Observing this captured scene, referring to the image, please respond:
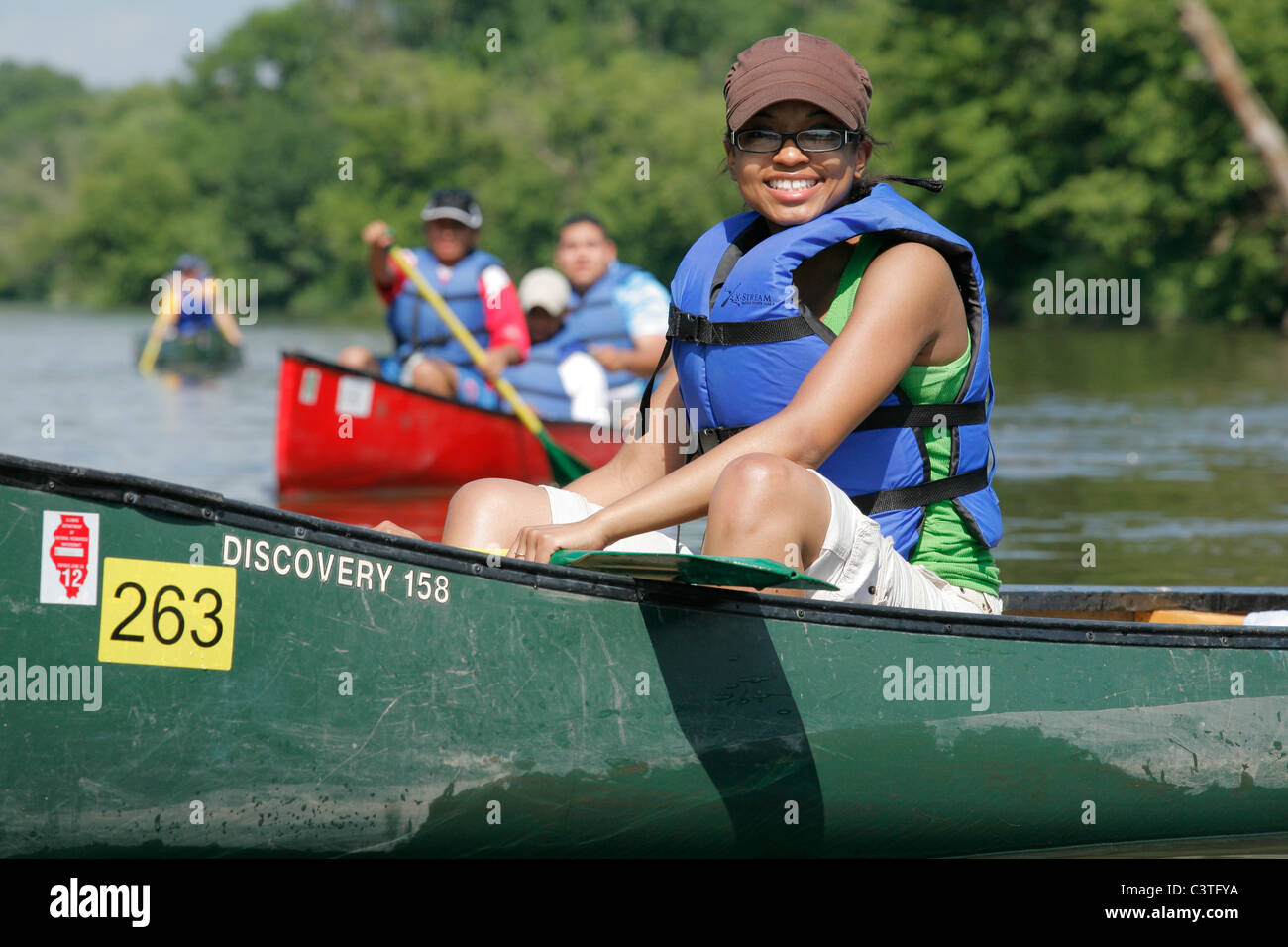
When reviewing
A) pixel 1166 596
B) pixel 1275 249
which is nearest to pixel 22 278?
pixel 1275 249

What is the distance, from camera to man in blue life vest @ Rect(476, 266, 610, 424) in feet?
30.0

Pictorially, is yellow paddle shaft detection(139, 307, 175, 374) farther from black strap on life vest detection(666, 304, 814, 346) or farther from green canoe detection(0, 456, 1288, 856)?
green canoe detection(0, 456, 1288, 856)

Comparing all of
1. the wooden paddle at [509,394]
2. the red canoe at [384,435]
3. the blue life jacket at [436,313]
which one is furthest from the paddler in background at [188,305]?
the red canoe at [384,435]

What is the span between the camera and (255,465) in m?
9.95

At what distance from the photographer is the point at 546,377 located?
926 cm

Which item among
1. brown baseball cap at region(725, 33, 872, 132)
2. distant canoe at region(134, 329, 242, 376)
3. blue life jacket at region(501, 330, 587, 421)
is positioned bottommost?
brown baseball cap at region(725, 33, 872, 132)

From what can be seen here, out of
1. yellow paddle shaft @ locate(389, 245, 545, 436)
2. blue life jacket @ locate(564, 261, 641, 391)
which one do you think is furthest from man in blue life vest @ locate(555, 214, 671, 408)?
yellow paddle shaft @ locate(389, 245, 545, 436)

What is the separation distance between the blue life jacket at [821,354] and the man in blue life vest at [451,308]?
580 centimetres

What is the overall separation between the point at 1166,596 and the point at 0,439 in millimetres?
8772

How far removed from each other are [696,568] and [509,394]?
6.35 metres

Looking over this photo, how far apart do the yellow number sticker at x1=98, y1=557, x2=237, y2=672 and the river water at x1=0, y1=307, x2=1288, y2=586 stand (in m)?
4.05

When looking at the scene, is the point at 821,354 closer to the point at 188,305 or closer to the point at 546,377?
the point at 546,377

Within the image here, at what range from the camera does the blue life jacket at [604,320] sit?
913 cm
